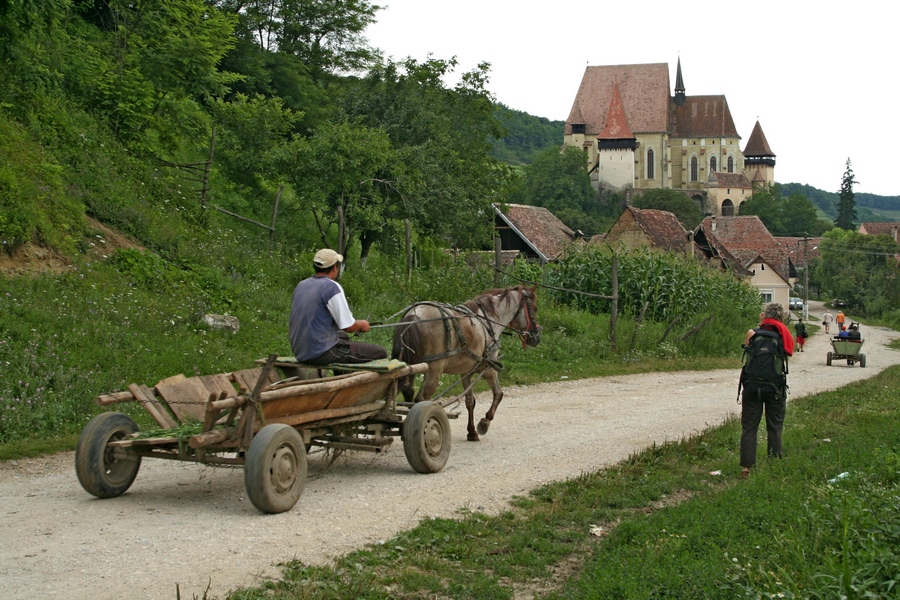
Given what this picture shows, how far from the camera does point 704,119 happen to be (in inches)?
5325

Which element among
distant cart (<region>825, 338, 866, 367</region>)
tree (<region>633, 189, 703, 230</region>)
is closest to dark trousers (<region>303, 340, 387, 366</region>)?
distant cart (<region>825, 338, 866, 367</region>)

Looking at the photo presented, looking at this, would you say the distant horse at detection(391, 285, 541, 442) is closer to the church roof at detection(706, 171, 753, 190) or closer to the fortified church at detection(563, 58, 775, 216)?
the fortified church at detection(563, 58, 775, 216)

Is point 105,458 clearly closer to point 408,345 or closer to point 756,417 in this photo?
point 408,345

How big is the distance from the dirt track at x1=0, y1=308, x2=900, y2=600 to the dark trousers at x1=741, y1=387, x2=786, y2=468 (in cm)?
27

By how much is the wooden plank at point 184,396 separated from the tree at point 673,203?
105709mm

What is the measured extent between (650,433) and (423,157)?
14.8m

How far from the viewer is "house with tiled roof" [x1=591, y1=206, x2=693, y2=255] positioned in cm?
4181

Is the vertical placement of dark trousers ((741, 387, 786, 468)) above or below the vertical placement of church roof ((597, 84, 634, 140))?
below

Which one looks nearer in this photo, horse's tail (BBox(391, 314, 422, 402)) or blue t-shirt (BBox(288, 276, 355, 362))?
blue t-shirt (BBox(288, 276, 355, 362))

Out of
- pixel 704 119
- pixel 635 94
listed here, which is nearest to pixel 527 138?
pixel 704 119

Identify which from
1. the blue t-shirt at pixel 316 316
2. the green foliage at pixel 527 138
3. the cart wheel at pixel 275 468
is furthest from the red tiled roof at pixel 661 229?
the green foliage at pixel 527 138

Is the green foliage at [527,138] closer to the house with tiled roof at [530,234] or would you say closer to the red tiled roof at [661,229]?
the house with tiled roof at [530,234]

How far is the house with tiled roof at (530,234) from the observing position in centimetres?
4484

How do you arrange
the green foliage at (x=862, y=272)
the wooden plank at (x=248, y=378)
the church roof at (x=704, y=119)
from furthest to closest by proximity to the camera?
the church roof at (x=704, y=119)
the green foliage at (x=862, y=272)
the wooden plank at (x=248, y=378)
